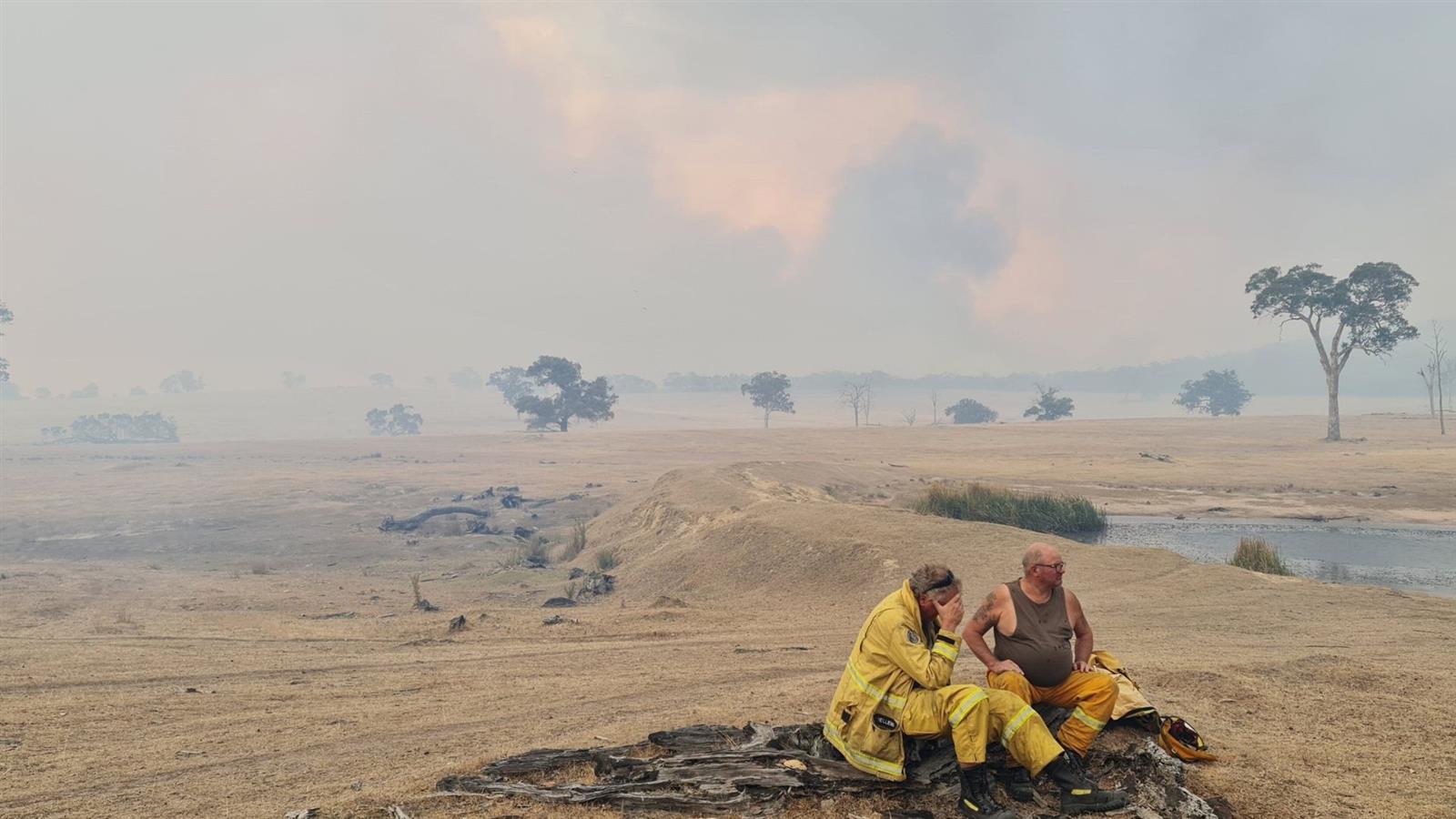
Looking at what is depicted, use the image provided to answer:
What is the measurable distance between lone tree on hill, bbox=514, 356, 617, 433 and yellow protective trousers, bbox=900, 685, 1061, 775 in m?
85.4

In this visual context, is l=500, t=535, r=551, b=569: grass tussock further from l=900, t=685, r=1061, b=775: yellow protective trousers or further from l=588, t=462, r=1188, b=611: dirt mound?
l=900, t=685, r=1061, b=775: yellow protective trousers

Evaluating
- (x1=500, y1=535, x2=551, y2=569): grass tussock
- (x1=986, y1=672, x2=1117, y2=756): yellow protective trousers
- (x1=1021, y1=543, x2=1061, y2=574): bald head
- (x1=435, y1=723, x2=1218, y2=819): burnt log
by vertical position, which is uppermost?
(x1=1021, y1=543, x2=1061, y2=574): bald head

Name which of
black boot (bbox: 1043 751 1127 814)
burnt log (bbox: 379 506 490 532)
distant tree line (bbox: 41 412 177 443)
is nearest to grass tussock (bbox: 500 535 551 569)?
burnt log (bbox: 379 506 490 532)

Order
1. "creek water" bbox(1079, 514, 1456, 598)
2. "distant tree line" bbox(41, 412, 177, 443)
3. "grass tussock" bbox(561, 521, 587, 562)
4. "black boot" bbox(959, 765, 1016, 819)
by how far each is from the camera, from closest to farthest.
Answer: "black boot" bbox(959, 765, 1016, 819), "creek water" bbox(1079, 514, 1456, 598), "grass tussock" bbox(561, 521, 587, 562), "distant tree line" bbox(41, 412, 177, 443)

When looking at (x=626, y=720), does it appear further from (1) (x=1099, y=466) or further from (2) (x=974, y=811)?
(1) (x=1099, y=466)

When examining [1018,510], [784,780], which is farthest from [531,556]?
[784,780]

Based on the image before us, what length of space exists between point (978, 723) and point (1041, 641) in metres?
0.93

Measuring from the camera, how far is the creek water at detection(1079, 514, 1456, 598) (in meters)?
18.0

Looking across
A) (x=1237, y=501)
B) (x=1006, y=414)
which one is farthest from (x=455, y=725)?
(x=1006, y=414)

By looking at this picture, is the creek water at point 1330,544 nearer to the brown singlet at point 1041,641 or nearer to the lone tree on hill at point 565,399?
the brown singlet at point 1041,641

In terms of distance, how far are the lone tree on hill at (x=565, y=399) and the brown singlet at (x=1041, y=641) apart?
279 feet

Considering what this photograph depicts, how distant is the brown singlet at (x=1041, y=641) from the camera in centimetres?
539

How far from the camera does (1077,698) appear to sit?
534 centimetres

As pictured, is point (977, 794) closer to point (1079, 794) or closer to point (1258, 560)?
point (1079, 794)
